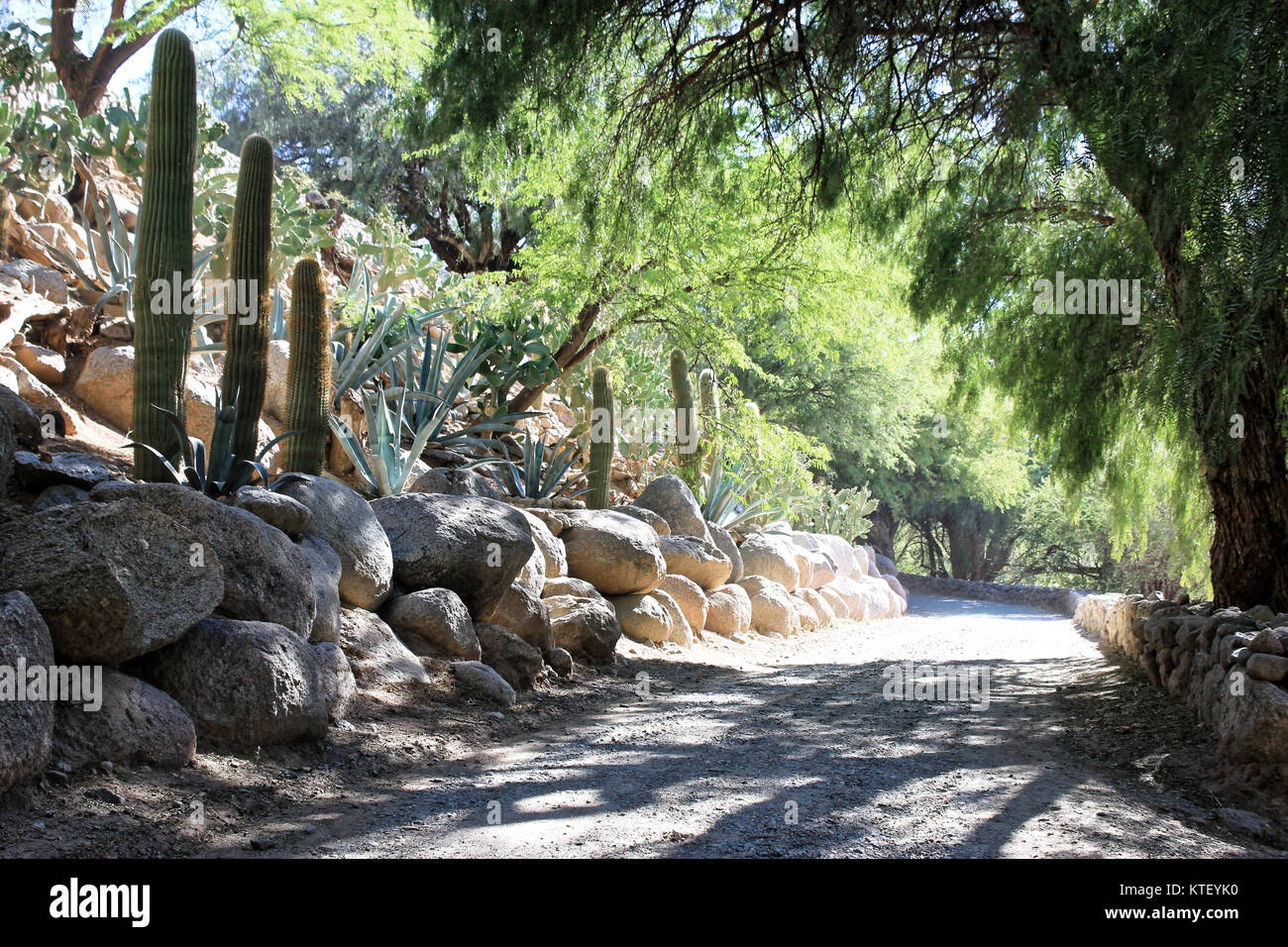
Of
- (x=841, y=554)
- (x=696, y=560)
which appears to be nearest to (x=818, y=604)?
(x=841, y=554)

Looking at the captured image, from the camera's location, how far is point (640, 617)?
8477 millimetres

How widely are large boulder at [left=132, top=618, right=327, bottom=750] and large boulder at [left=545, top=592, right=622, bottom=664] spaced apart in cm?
297

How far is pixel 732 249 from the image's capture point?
10242mm

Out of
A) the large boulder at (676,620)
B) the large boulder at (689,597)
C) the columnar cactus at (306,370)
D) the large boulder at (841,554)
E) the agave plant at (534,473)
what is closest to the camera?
the columnar cactus at (306,370)

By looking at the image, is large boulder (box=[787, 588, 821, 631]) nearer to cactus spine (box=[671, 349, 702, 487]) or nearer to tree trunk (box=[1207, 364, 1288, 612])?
cactus spine (box=[671, 349, 702, 487])

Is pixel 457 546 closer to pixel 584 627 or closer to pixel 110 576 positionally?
pixel 584 627

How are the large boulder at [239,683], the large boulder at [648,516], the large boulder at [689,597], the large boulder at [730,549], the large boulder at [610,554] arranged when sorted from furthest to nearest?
1. the large boulder at [730,549]
2. the large boulder at [689,597]
3. the large boulder at [648,516]
4. the large boulder at [610,554]
5. the large boulder at [239,683]

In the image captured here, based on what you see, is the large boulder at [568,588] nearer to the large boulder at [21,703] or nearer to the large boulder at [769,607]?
the large boulder at [769,607]

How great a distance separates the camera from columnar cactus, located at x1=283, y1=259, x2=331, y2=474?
635 centimetres

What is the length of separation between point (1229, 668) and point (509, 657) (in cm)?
427

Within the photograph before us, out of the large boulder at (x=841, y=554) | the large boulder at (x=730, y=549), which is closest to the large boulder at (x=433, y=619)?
the large boulder at (x=730, y=549)

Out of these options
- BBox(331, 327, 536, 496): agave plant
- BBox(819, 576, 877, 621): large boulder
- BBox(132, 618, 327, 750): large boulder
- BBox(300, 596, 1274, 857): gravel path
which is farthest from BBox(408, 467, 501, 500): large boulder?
BBox(819, 576, 877, 621): large boulder

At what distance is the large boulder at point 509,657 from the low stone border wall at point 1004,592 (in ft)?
50.7

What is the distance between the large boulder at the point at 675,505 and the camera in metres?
10.5
